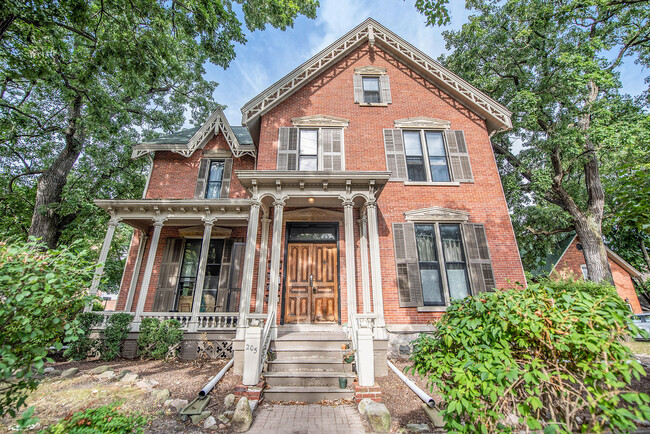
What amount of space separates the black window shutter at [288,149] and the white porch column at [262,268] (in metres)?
1.92

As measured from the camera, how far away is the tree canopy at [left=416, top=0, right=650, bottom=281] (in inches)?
391

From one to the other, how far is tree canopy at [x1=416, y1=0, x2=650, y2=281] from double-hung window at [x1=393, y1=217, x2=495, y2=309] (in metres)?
4.83

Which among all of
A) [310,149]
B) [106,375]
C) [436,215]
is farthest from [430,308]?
[106,375]

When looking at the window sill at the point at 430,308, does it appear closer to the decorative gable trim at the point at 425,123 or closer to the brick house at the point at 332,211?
A: the brick house at the point at 332,211

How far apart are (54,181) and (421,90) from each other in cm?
1532

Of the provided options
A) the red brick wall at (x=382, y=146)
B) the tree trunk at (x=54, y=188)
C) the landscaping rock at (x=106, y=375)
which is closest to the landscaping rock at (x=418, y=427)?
the red brick wall at (x=382, y=146)

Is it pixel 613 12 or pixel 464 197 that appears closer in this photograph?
pixel 464 197

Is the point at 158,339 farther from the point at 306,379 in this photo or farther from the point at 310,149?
the point at 310,149

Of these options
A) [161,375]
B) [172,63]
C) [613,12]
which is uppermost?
[613,12]

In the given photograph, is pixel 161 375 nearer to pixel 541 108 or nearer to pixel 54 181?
pixel 54 181

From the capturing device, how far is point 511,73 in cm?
1241

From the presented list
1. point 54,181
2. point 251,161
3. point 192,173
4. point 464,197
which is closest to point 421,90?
point 464,197

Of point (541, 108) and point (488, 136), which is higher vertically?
point (541, 108)

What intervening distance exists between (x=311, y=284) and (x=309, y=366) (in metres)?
2.59
